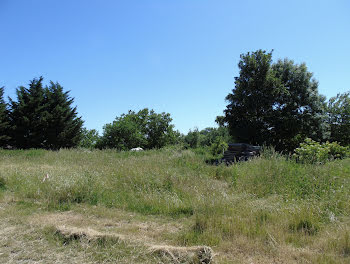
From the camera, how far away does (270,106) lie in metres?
16.3

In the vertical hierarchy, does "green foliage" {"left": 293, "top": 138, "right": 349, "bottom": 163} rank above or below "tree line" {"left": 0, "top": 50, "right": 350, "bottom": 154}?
below

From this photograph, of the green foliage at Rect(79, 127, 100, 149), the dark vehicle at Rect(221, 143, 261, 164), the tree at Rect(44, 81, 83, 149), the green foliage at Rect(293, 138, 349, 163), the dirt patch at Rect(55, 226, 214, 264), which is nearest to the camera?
the dirt patch at Rect(55, 226, 214, 264)

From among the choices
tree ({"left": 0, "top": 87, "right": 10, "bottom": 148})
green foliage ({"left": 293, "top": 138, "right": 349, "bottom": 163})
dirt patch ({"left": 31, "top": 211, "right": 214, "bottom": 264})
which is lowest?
dirt patch ({"left": 31, "top": 211, "right": 214, "bottom": 264})

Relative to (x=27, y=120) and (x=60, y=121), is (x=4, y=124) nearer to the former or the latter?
(x=27, y=120)

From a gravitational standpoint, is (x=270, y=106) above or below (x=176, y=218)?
above

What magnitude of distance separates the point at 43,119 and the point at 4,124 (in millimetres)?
3117

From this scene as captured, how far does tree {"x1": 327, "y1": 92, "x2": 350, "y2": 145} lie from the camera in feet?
79.8

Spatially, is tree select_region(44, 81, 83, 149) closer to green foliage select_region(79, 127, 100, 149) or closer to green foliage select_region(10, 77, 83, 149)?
green foliage select_region(10, 77, 83, 149)

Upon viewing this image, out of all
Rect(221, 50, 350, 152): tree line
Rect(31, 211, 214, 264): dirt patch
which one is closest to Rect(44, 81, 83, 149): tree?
Rect(221, 50, 350, 152): tree line

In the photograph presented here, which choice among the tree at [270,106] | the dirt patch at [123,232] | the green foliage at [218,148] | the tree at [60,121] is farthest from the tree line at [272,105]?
the tree at [60,121]

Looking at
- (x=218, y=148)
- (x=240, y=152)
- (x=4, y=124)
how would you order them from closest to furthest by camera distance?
(x=240, y=152) < (x=218, y=148) < (x=4, y=124)

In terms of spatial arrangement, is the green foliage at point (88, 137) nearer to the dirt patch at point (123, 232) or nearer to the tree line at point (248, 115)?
the tree line at point (248, 115)

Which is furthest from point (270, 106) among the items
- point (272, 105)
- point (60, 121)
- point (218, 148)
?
point (60, 121)

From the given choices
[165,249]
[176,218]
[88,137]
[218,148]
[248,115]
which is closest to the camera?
[165,249]
